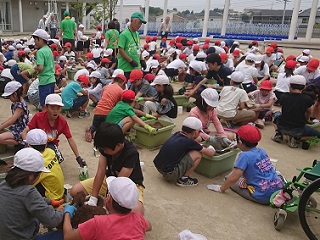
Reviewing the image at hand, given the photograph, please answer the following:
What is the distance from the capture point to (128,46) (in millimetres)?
5781

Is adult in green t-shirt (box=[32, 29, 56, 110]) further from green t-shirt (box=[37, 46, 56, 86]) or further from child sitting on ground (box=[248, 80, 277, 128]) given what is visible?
child sitting on ground (box=[248, 80, 277, 128])

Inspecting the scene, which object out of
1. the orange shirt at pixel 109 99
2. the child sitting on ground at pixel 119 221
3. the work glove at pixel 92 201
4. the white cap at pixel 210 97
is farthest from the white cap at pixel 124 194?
the orange shirt at pixel 109 99

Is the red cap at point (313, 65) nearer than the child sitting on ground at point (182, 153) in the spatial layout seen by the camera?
No

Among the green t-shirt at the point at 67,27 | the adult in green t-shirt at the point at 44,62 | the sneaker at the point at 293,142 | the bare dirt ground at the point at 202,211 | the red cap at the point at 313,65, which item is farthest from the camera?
the green t-shirt at the point at 67,27

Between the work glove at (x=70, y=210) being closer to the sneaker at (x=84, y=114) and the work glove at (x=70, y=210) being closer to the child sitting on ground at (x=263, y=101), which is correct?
the sneaker at (x=84, y=114)

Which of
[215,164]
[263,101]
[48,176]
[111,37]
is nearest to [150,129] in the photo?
[215,164]

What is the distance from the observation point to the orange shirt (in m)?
4.81

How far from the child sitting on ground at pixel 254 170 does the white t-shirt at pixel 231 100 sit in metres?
2.22

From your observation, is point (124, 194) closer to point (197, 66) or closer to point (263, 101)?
point (263, 101)

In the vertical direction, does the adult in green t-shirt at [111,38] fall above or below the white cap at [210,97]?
above

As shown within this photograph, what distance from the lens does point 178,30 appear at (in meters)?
32.2

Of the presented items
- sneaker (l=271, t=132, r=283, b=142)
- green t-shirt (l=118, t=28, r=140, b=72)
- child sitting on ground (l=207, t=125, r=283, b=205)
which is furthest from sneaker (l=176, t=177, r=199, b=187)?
green t-shirt (l=118, t=28, r=140, b=72)

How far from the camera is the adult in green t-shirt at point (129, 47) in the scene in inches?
223

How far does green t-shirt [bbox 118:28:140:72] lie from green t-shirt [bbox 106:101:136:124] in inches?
57.3
